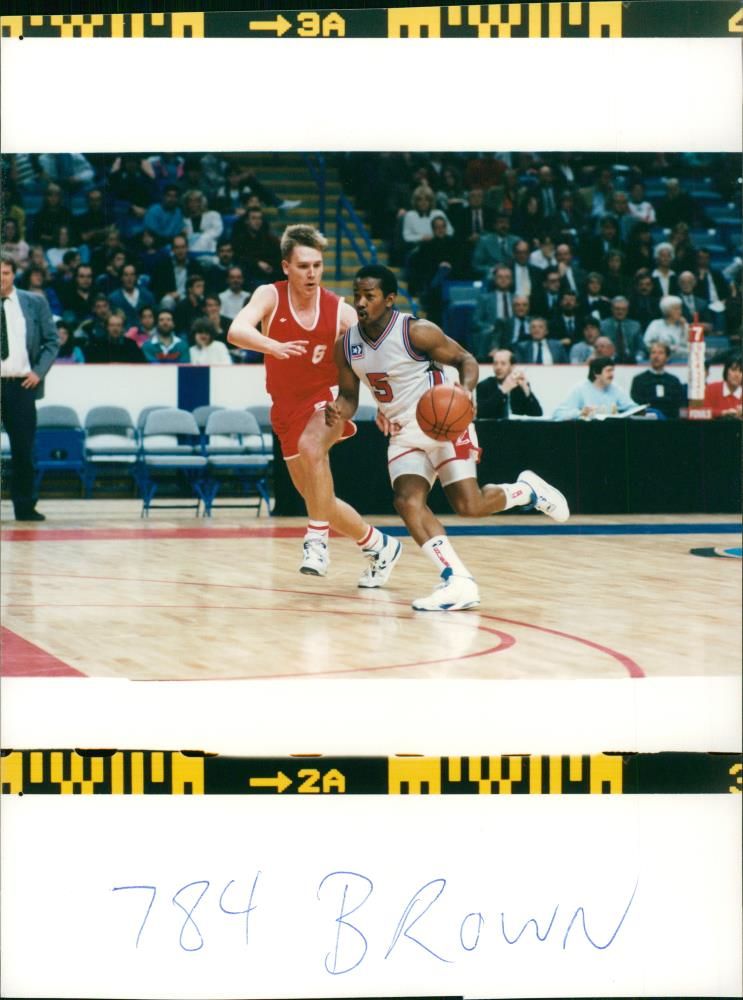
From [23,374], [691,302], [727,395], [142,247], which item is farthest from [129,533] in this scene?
[691,302]

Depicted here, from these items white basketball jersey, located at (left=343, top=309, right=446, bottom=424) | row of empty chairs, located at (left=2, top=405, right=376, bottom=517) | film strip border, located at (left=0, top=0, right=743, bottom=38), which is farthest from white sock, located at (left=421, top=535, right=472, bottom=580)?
row of empty chairs, located at (left=2, top=405, right=376, bottom=517)

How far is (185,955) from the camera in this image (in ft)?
8.47

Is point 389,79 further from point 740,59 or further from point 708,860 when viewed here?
point 708,860

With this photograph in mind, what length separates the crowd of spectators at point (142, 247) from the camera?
10.4 meters

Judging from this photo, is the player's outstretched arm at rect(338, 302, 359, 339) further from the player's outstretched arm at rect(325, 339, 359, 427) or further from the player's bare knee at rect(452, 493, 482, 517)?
the player's bare knee at rect(452, 493, 482, 517)

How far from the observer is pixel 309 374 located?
233 inches

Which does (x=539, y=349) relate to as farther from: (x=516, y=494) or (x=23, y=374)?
(x=516, y=494)

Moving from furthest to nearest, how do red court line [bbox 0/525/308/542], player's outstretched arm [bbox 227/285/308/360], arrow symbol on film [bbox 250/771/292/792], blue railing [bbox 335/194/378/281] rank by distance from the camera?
blue railing [bbox 335/194/378/281] → red court line [bbox 0/525/308/542] → player's outstretched arm [bbox 227/285/308/360] → arrow symbol on film [bbox 250/771/292/792]

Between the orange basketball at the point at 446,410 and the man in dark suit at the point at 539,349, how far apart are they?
555cm

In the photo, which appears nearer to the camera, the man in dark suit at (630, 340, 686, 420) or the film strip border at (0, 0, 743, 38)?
the film strip border at (0, 0, 743, 38)

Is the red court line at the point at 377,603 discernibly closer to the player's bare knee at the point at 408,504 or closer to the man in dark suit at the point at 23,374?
the player's bare knee at the point at 408,504

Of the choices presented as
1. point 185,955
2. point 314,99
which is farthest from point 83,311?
point 185,955

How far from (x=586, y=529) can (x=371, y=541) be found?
286 centimetres

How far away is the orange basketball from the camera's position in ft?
15.7
